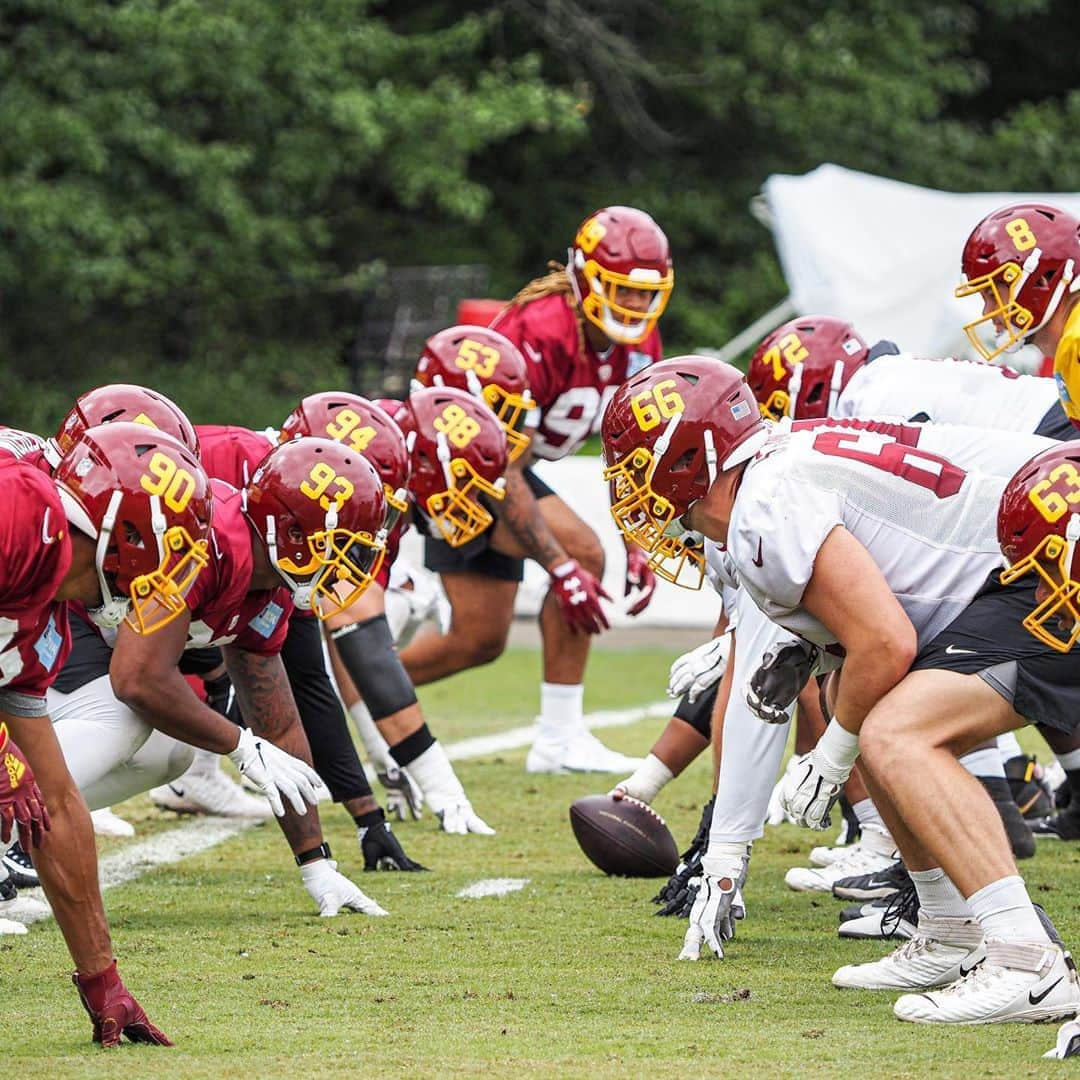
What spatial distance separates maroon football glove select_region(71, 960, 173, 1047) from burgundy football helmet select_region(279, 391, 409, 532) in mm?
1840

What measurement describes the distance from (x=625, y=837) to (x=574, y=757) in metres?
2.19

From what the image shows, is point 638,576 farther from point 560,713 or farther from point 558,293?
point 558,293

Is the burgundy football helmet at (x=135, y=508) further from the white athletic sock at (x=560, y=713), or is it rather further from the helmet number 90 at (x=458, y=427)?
the white athletic sock at (x=560, y=713)

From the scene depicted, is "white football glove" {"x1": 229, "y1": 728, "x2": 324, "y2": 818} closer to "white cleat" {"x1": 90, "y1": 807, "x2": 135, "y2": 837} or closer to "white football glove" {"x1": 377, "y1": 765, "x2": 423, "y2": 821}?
"white cleat" {"x1": 90, "y1": 807, "x2": 135, "y2": 837}

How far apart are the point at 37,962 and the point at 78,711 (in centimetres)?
69

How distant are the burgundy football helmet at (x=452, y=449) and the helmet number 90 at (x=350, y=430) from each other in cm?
79

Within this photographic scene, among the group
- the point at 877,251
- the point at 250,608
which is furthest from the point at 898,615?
the point at 877,251

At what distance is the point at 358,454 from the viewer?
4.95m

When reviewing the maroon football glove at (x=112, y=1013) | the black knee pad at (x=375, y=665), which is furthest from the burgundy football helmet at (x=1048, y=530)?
the black knee pad at (x=375, y=665)

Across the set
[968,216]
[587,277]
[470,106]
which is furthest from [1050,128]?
[587,277]

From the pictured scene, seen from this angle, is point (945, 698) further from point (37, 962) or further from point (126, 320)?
point (126, 320)

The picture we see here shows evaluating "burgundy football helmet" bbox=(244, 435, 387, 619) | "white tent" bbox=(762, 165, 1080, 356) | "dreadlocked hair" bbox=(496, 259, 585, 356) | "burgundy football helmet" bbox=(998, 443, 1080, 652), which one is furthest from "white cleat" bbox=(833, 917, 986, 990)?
"white tent" bbox=(762, 165, 1080, 356)

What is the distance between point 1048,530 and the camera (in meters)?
3.79

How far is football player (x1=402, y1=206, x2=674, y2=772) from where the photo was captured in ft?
24.2
